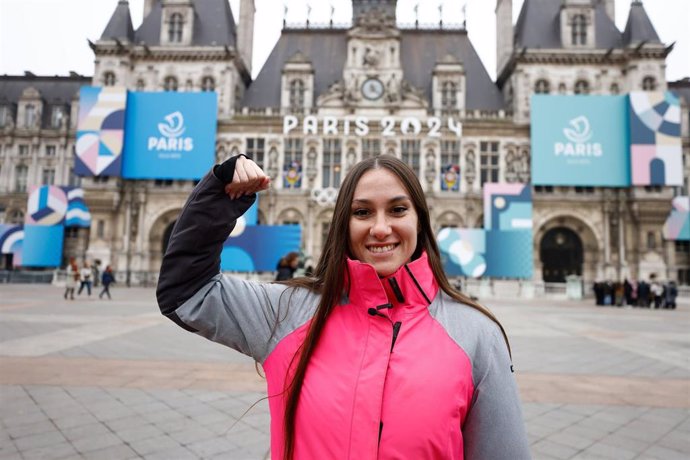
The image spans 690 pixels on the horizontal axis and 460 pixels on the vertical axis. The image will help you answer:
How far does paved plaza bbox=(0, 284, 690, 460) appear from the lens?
4.02 metres

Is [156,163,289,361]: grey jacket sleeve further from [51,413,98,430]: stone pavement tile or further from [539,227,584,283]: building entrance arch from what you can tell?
[539,227,584,283]: building entrance arch

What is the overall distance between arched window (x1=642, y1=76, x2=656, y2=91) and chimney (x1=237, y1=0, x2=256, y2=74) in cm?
2895

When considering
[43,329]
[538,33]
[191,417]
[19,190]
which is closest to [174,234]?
[191,417]

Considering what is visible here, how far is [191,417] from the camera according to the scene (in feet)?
15.3

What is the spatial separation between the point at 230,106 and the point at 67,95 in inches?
860

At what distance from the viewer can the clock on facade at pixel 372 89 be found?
3123 centimetres

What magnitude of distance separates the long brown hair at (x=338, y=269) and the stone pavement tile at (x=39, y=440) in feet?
11.4

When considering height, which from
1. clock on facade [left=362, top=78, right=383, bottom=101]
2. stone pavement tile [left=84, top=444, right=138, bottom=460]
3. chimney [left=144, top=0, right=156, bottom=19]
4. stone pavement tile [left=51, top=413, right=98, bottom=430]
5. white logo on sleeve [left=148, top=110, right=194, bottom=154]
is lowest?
stone pavement tile [left=84, top=444, right=138, bottom=460]

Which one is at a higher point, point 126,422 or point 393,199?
point 393,199

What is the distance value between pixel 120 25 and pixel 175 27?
13.6ft

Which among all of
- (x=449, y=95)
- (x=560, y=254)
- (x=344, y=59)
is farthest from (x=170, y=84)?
(x=560, y=254)

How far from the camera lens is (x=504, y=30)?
118 feet

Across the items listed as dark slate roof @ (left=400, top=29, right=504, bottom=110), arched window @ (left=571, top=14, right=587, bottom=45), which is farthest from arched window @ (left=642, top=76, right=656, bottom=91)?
dark slate roof @ (left=400, top=29, right=504, bottom=110)

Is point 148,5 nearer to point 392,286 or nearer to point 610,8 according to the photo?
point 610,8
